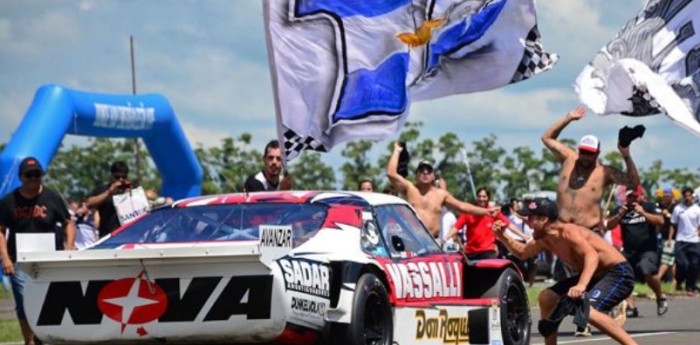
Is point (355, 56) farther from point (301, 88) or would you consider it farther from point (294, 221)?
point (294, 221)

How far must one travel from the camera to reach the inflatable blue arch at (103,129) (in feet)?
91.8

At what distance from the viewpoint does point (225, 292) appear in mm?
9852

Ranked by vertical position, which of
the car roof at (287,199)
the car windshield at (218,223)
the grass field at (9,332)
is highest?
the car roof at (287,199)

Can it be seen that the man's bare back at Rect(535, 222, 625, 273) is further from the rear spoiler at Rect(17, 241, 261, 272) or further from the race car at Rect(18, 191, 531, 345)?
the rear spoiler at Rect(17, 241, 261, 272)

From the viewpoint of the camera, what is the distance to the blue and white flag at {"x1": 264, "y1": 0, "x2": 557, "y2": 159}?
14234 mm

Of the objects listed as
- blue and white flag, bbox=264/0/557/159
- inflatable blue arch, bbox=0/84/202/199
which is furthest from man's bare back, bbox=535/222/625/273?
inflatable blue arch, bbox=0/84/202/199

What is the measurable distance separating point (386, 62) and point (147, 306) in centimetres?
515

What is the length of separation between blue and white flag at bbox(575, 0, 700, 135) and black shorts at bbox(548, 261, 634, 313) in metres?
2.43

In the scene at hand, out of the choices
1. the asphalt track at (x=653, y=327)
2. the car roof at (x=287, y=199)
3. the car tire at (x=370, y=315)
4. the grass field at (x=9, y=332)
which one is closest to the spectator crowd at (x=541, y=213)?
the asphalt track at (x=653, y=327)

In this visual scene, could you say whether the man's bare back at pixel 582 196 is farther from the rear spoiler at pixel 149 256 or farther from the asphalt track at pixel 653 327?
the rear spoiler at pixel 149 256

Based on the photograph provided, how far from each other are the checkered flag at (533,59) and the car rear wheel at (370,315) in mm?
4069

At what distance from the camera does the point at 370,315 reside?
10.9 m

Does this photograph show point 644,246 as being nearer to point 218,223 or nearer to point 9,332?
point 9,332

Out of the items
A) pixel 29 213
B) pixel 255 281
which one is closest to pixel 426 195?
pixel 29 213
